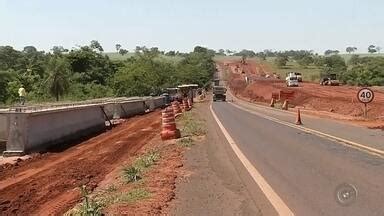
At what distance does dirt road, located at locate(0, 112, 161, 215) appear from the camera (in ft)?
39.8

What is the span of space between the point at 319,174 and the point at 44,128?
13167 millimetres

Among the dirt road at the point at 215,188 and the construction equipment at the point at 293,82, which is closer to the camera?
the dirt road at the point at 215,188

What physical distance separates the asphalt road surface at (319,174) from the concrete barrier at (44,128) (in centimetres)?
722

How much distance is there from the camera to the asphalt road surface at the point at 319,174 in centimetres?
872

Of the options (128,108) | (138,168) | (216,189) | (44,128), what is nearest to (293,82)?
(128,108)

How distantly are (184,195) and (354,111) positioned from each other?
34.8 metres

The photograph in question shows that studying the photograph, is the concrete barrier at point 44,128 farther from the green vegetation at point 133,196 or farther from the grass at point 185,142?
the green vegetation at point 133,196

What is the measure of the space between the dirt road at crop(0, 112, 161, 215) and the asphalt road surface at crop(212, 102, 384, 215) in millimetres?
4053

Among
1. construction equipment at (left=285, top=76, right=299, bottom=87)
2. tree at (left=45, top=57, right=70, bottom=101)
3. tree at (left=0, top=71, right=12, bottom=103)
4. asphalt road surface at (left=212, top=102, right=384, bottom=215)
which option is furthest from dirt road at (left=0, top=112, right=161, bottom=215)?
construction equipment at (left=285, top=76, right=299, bottom=87)

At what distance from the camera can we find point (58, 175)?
52.2 feet

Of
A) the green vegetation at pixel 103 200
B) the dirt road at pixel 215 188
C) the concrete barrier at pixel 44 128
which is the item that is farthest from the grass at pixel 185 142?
the green vegetation at pixel 103 200

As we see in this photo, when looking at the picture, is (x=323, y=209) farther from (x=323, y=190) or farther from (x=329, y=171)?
(x=329, y=171)

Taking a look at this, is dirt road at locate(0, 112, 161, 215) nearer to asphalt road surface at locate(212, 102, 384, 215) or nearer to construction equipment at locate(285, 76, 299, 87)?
asphalt road surface at locate(212, 102, 384, 215)

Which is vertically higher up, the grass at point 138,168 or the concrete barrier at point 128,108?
the grass at point 138,168
